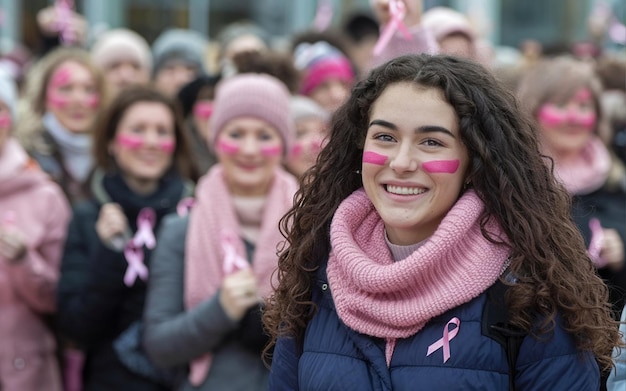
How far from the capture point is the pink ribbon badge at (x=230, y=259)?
14.0 feet

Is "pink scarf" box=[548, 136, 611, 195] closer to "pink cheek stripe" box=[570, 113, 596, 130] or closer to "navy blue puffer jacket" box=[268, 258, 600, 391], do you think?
"pink cheek stripe" box=[570, 113, 596, 130]

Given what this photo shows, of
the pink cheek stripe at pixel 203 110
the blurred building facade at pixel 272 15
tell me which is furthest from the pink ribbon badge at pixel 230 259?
the blurred building facade at pixel 272 15

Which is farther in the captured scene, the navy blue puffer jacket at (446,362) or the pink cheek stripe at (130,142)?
the pink cheek stripe at (130,142)

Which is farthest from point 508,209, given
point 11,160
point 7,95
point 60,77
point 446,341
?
point 60,77

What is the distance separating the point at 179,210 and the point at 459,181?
2338 mm

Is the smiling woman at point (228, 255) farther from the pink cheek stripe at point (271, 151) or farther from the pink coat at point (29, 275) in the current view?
the pink coat at point (29, 275)

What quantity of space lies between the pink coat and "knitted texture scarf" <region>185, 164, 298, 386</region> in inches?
35.7

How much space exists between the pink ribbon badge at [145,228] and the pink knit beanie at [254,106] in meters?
0.45

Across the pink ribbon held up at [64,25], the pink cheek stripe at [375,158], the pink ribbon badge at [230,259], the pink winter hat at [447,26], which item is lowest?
the pink ribbon held up at [64,25]

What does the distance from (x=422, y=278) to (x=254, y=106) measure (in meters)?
2.14

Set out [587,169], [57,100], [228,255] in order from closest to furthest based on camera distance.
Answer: [228,255] → [587,169] → [57,100]

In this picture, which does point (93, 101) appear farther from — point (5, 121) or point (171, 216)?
point (171, 216)

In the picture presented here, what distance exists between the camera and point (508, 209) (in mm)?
2723

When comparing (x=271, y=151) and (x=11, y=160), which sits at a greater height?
(x=271, y=151)
